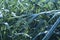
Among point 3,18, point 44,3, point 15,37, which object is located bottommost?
point 15,37

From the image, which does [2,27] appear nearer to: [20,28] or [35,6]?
[20,28]

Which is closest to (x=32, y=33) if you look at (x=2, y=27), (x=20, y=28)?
(x=20, y=28)

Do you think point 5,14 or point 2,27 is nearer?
point 2,27

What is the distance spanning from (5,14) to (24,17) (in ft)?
0.63

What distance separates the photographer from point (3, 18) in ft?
5.50

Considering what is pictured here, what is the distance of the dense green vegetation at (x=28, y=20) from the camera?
56.6 inches

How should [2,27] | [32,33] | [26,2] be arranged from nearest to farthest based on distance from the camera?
[32,33], [2,27], [26,2]

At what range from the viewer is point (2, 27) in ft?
5.24

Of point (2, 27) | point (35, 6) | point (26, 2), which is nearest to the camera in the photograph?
point (2, 27)

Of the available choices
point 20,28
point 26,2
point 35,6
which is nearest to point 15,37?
point 20,28

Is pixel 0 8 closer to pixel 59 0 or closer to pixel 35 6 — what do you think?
pixel 35 6

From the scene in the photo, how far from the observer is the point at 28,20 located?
1.53m

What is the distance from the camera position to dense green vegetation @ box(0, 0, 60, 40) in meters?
1.44

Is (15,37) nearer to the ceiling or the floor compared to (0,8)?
nearer to the floor
